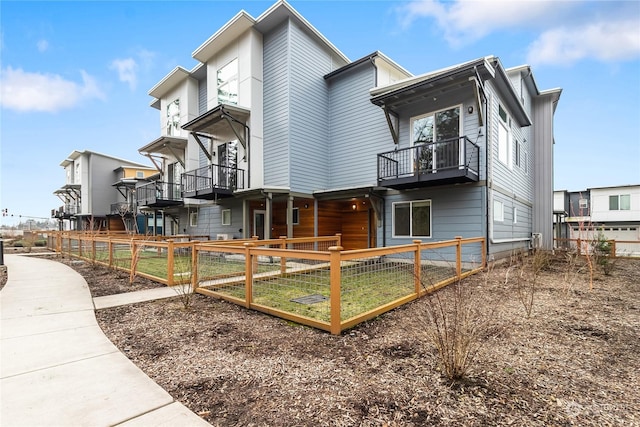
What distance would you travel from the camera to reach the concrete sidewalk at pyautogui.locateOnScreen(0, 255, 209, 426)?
2150 mm

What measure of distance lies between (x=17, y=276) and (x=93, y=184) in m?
26.0

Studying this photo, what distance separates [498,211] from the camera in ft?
33.7

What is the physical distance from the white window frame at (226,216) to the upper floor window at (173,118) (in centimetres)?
630

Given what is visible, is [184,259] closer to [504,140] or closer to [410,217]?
[410,217]

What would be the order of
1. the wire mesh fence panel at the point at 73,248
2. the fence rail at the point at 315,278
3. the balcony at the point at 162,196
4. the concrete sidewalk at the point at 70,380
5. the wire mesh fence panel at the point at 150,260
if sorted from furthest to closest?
the balcony at the point at 162,196 → the wire mesh fence panel at the point at 73,248 → the wire mesh fence panel at the point at 150,260 → the fence rail at the point at 315,278 → the concrete sidewalk at the point at 70,380

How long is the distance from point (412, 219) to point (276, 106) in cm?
723

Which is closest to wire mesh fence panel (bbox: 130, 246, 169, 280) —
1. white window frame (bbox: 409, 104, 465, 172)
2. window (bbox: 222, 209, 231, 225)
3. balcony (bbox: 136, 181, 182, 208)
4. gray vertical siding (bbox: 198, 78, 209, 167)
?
window (bbox: 222, 209, 231, 225)

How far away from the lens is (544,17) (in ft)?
39.2

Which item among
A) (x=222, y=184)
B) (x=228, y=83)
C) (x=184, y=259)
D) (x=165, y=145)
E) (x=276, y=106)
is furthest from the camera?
(x=165, y=145)

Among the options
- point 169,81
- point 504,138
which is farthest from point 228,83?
point 504,138

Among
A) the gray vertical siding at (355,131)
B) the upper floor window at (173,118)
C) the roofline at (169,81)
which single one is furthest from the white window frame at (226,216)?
the roofline at (169,81)

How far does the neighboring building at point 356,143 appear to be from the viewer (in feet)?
31.4

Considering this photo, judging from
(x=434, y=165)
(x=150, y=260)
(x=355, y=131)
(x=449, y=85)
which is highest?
(x=449, y=85)

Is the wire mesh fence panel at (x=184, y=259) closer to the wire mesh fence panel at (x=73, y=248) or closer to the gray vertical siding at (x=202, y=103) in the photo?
the wire mesh fence panel at (x=73, y=248)
